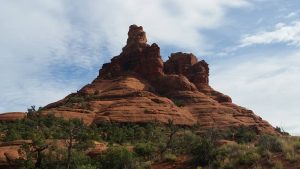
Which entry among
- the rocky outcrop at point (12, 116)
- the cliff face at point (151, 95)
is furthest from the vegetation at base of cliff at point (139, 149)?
the cliff face at point (151, 95)

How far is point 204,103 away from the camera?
95.5 metres

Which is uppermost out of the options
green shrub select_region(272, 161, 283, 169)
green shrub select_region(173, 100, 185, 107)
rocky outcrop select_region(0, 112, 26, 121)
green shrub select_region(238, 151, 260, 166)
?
green shrub select_region(173, 100, 185, 107)

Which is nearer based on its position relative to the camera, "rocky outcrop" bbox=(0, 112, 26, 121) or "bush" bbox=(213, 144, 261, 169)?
"bush" bbox=(213, 144, 261, 169)

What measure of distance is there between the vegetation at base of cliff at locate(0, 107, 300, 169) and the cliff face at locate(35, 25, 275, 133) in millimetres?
4565

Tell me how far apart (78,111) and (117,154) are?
148ft

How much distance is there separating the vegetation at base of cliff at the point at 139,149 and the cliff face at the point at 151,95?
15.0 feet

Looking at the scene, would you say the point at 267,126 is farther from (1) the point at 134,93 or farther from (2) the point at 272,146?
(2) the point at 272,146

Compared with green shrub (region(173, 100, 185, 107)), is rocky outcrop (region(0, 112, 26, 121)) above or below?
below

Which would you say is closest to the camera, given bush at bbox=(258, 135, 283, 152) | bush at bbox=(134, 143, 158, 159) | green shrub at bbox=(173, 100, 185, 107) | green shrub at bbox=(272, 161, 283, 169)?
green shrub at bbox=(272, 161, 283, 169)

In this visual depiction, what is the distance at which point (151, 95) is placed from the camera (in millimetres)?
94500

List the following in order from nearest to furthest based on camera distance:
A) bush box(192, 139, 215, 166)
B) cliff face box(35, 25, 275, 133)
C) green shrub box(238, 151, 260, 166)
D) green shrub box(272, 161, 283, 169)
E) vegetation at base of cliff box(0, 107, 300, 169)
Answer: green shrub box(272, 161, 283, 169) → green shrub box(238, 151, 260, 166) → vegetation at base of cliff box(0, 107, 300, 169) → bush box(192, 139, 215, 166) → cliff face box(35, 25, 275, 133)

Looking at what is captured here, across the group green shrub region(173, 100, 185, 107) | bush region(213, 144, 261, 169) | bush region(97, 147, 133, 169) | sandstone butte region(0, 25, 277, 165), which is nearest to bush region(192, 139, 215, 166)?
bush region(213, 144, 261, 169)

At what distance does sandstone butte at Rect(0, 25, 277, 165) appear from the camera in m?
83.2

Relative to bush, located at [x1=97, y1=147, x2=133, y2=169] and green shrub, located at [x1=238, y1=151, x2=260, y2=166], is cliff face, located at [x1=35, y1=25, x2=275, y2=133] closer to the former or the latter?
bush, located at [x1=97, y1=147, x2=133, y2=169]
